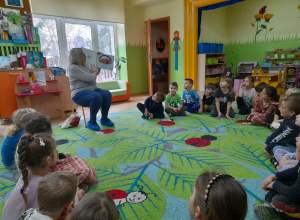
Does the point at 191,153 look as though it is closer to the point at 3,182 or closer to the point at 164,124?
the point at 164,124

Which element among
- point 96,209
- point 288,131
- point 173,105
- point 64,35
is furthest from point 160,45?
point 96,209

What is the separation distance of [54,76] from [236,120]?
10.4 ft

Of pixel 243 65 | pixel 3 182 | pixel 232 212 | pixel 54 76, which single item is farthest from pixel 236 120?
pixel 243 65

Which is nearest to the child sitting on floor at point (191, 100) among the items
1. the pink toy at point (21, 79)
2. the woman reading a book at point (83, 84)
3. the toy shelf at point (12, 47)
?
the woman reading a book at point (83, 84)

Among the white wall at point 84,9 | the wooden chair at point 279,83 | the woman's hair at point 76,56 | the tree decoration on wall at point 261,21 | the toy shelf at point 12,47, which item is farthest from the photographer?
the tree decoration on wall at point 261,21

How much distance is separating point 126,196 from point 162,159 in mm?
613

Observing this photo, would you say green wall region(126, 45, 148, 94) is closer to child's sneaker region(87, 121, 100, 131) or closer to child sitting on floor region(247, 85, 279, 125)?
child's sneaker region(87, 121, 100, 131)

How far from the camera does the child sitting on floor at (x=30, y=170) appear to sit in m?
1.04

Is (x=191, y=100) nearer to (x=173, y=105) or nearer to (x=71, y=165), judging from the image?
(x=173, y=105)

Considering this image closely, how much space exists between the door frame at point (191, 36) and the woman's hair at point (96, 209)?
504 centimetres

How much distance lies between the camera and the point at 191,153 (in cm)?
212

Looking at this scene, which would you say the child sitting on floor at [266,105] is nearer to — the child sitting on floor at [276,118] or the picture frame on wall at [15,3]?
the child sitting on floor at [276,118]

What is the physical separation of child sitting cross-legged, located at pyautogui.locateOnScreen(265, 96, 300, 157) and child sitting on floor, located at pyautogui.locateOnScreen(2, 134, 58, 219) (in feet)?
5.92

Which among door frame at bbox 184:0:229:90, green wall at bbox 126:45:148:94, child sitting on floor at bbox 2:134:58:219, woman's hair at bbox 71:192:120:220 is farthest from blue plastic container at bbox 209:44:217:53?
woman's hair at bbox 71:192:120:220
